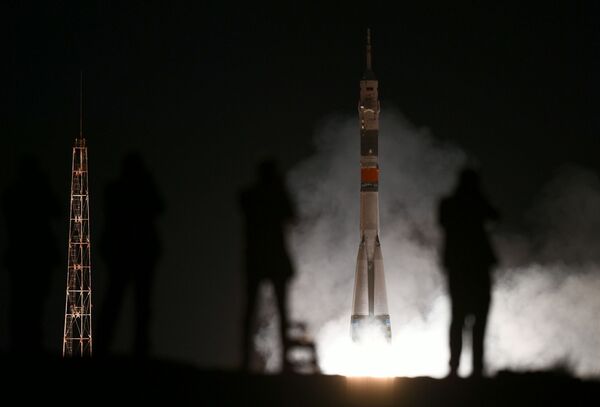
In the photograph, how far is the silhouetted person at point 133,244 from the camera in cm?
1861

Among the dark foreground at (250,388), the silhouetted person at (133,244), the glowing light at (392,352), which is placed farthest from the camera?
the glowing light at (392,352)

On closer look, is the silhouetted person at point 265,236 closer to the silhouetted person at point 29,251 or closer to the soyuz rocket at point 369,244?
the silhouetted person at point 29,251

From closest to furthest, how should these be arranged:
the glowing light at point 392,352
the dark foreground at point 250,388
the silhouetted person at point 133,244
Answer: the dark foreground at point 250,388, the silhouetted person at point 133,244, the glowing light at point 392,352

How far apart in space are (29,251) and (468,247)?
530cm

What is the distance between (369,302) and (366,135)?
17.6ft

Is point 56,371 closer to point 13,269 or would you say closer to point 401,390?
point 13,269

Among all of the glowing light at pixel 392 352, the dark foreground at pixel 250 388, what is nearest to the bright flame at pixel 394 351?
the glowing light at pixel 392 352

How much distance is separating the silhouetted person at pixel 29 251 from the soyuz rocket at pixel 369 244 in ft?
105

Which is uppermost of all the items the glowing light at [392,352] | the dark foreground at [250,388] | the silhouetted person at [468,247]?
the glowing light at [392,352]

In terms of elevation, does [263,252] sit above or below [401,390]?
above

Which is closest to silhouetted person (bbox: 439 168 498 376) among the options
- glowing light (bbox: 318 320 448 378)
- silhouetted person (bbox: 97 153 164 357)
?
silhouetted person (bbox: 97 153 164 357)

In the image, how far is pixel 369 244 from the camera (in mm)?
51500

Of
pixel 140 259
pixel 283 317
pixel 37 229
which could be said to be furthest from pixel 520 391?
pixel 37 229

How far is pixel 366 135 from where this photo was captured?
51.5 metres
